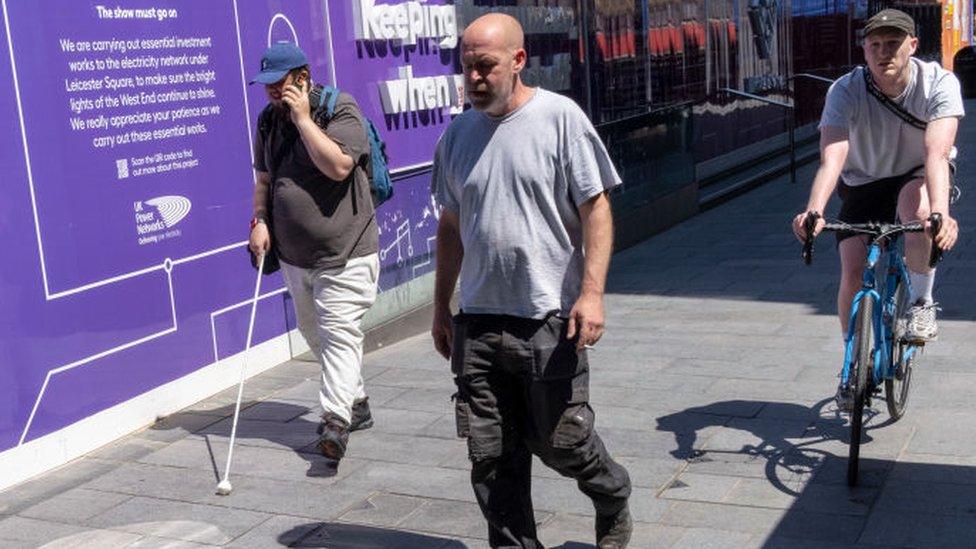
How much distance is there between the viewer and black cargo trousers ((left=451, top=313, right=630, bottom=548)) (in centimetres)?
394

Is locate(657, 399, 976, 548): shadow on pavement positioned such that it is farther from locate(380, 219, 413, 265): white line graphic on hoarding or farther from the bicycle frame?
locate(380, 219, 413, 265): white line graphic on hoarding

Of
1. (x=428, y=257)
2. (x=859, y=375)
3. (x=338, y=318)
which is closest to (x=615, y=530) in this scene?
(x=859, y=375)

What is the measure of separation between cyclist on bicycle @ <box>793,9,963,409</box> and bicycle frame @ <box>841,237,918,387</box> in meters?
0.09

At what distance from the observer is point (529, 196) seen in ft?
12.8

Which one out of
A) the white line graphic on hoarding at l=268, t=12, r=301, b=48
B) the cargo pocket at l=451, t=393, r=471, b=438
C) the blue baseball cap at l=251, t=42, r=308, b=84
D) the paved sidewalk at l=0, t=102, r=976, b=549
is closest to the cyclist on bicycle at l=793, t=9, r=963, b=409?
the paved sidewalk at l=0, t=102, r=976, b=549

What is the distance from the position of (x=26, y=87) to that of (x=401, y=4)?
10.6 ft

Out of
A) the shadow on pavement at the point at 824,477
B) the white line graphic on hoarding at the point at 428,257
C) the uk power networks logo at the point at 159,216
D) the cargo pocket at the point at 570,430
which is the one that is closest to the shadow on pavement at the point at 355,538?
the cargo pocket at the point at 570,430

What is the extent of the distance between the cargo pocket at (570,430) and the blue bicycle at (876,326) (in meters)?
1.42

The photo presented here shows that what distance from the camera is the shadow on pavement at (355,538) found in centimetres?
458

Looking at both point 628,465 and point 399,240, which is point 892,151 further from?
point 399,240

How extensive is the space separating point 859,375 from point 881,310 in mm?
415

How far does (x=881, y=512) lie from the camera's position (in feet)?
15.4

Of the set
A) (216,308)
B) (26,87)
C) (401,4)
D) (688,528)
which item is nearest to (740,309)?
(401,4)

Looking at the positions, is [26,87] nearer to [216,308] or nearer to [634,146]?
[216,308]
